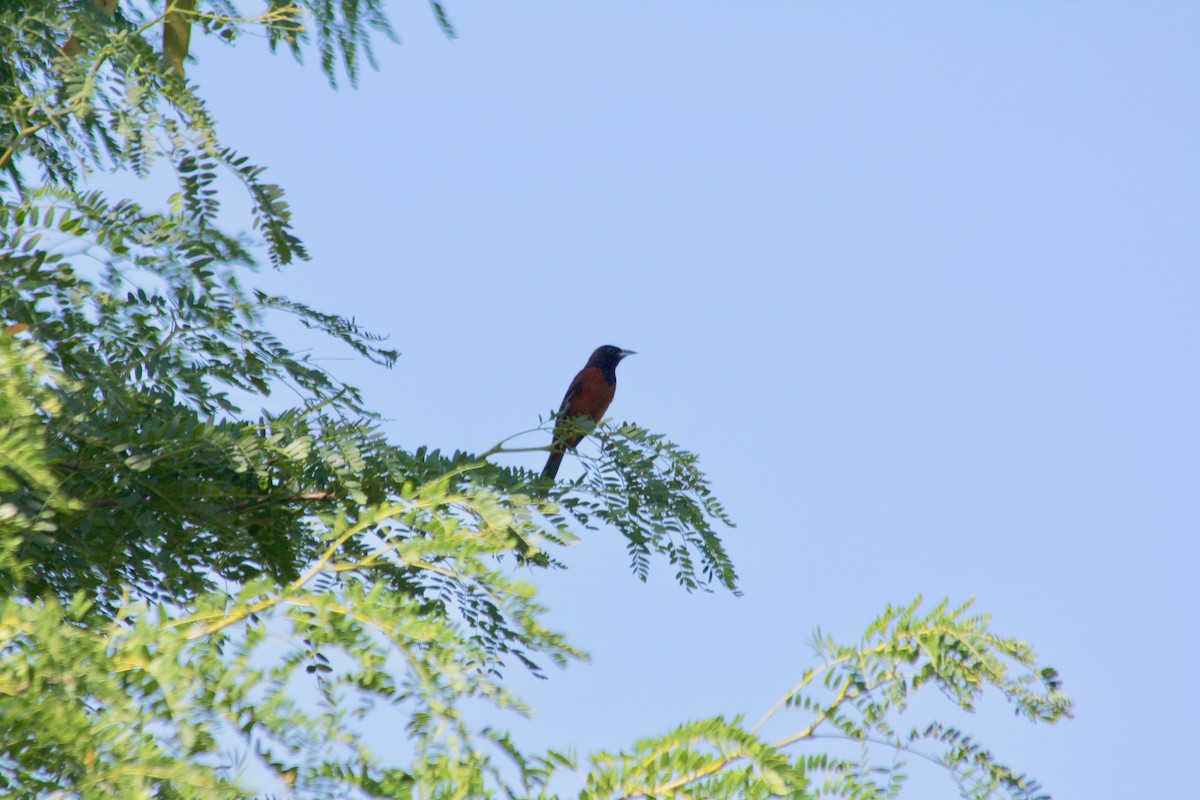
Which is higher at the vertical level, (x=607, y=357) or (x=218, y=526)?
(x=607, y=357)

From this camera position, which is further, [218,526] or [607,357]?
[607,357]

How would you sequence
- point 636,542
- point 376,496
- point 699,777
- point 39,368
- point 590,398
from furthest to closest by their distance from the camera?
point 590,398, point 636,542, point 376,496, point 39,368, point 699,777

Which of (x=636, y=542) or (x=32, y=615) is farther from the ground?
(x=636, y=542)

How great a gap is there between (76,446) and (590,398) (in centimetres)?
473

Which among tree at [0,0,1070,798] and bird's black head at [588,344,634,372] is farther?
bird's black head at [588,344,634,372]

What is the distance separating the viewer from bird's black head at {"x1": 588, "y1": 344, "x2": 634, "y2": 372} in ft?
27.2

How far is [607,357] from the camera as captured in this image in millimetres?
8328

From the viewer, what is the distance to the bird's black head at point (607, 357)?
8281 millimetres

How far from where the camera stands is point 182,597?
9.75 ft

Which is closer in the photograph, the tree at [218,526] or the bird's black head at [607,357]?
the tree at [218,526]

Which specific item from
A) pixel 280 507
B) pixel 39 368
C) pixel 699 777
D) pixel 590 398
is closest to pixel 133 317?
pixel 280 507

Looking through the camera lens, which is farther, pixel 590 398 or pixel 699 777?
pixel 590 398

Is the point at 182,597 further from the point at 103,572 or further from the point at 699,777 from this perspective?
the point at 699,777

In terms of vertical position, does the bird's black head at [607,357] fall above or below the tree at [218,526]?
above
